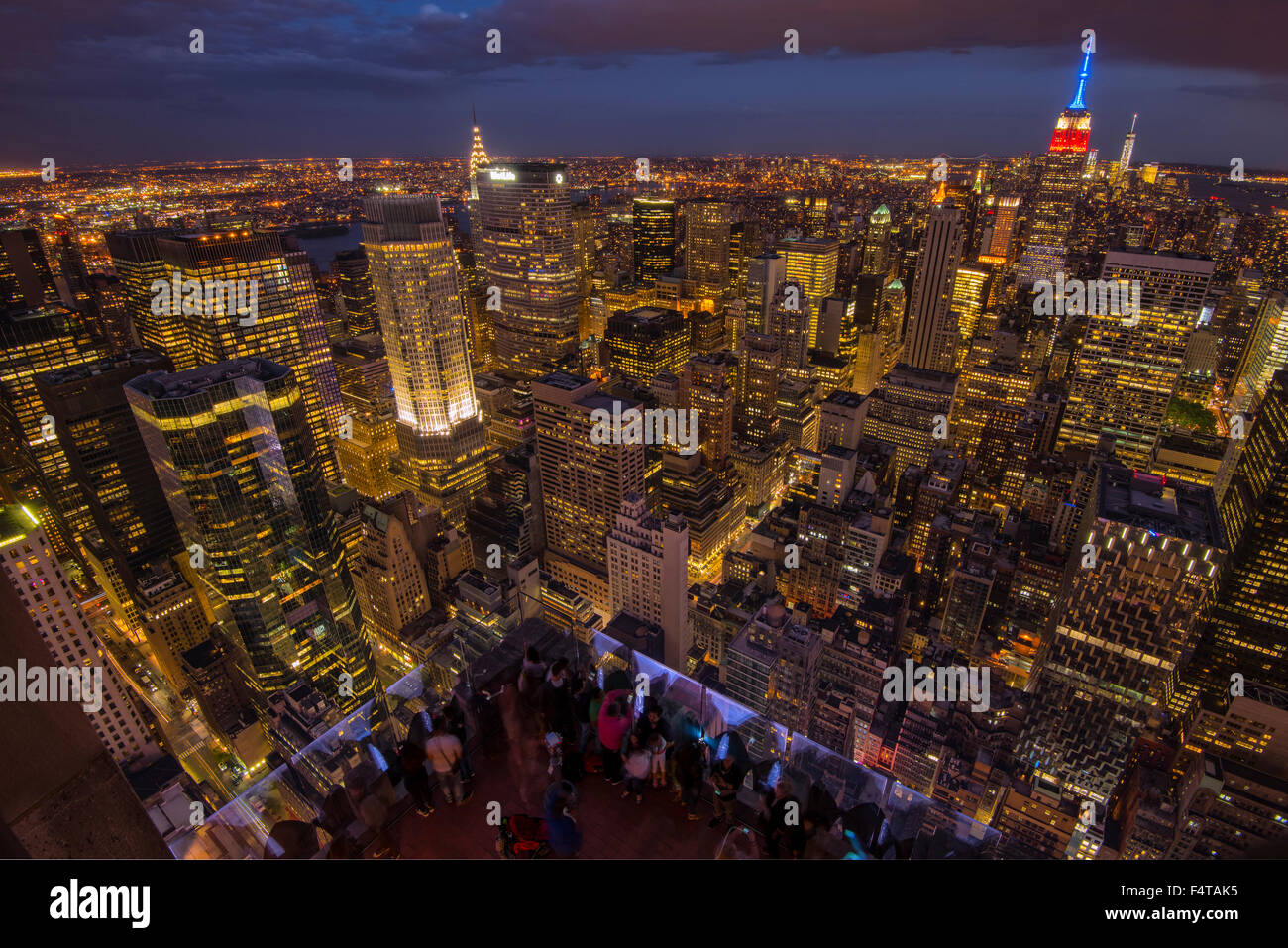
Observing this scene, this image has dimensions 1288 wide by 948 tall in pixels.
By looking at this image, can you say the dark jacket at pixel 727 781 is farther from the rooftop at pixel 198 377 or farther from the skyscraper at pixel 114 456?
the skyscraper at pixel 114 456

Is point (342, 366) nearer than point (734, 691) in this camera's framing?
No

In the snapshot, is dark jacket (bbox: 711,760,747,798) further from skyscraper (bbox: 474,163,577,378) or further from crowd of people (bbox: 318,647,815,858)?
skyscraper (bbox: 474,163,577,378)

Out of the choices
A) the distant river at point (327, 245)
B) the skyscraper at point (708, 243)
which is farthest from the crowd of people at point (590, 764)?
the distant river at point (327, 245)

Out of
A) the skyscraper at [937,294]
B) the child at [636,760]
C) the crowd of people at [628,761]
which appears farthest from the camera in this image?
the skyscraper at [937,294]

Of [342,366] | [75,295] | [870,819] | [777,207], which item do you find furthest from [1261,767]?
[777,207]

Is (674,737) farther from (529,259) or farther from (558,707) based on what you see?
(529,259)

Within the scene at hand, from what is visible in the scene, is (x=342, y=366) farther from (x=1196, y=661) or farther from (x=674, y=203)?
(x=1196, y=661)
